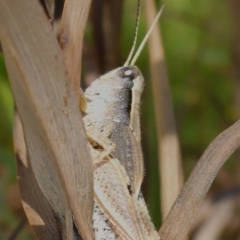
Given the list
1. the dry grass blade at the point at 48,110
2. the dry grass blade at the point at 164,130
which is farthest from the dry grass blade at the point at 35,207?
the dry grass blade at the point at 164,130

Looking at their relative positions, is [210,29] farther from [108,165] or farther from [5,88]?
[108,165]

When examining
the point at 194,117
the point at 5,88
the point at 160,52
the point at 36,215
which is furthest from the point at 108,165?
the point at 194,117

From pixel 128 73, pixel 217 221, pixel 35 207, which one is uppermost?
pixel 128 73

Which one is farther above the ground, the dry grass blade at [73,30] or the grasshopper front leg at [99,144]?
the dry grass blade at [73,30]

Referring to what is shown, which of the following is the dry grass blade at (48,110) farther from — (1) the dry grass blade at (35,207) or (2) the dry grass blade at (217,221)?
(2) the dry grass blade at (217,221)

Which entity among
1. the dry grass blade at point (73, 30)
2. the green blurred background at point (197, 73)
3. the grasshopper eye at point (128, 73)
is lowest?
the green blurred background at point (197, 73)

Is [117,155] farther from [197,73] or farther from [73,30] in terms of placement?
[197,73]

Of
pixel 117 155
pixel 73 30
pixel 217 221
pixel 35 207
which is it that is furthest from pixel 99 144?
pixel 217 221

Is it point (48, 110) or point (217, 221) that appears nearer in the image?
point (48, 110)
